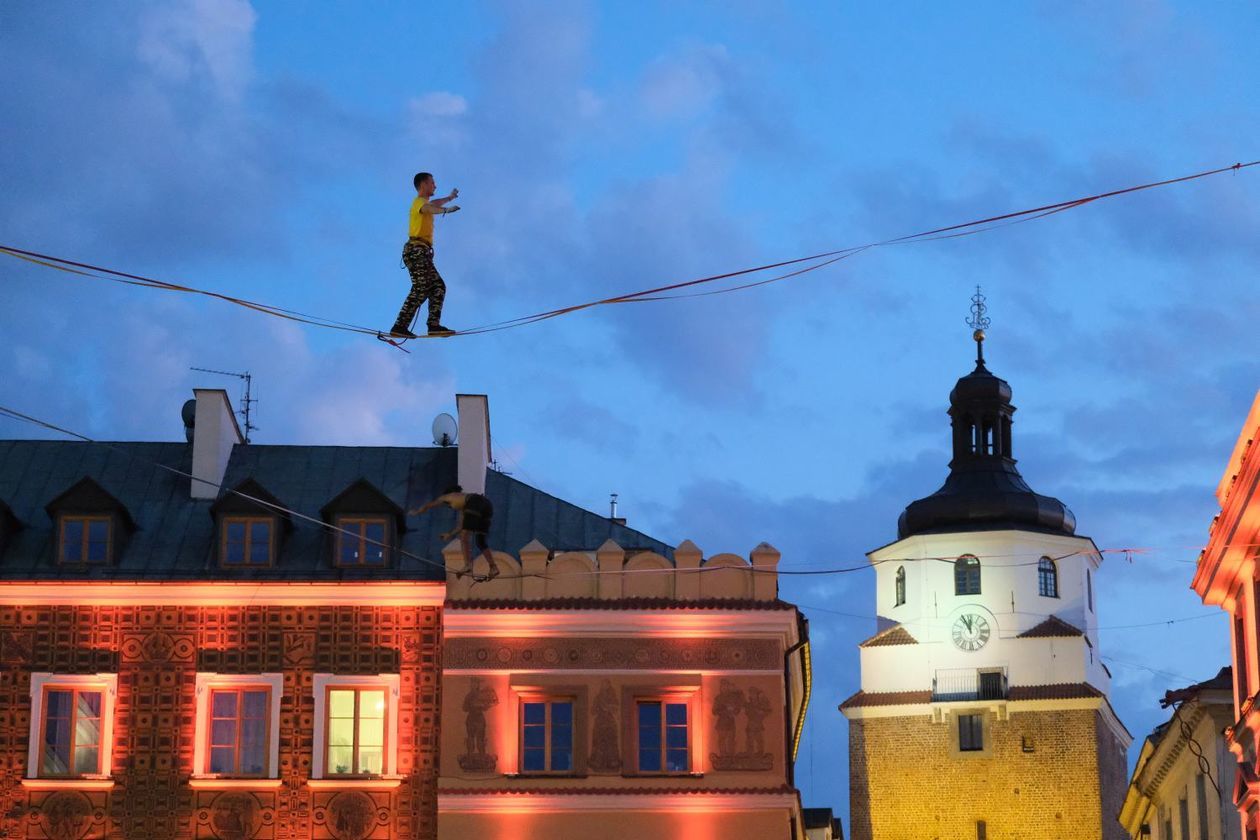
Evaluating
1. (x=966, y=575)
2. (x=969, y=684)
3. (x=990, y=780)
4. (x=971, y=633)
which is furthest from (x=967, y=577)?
(x=990, y=780)

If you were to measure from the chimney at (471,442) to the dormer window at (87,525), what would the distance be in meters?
6.31

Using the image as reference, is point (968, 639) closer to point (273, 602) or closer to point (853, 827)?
point (853, 827)

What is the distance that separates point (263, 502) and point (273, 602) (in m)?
1.87

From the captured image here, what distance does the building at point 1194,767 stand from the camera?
44406 mm

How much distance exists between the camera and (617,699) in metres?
45.1

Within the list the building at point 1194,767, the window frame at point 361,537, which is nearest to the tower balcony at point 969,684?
the building at point 1194,767

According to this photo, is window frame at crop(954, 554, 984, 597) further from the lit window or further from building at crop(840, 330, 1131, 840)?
the lit window

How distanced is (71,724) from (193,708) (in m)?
2.07

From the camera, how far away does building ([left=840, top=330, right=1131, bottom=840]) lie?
87812 mm

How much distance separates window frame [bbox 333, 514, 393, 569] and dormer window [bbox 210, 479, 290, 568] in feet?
3.36

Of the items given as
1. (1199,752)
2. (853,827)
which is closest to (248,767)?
(1199,752)

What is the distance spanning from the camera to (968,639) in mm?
90375

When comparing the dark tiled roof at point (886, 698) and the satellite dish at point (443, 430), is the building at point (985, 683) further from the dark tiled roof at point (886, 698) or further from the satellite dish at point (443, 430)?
the satellite dish at point (443, 430)

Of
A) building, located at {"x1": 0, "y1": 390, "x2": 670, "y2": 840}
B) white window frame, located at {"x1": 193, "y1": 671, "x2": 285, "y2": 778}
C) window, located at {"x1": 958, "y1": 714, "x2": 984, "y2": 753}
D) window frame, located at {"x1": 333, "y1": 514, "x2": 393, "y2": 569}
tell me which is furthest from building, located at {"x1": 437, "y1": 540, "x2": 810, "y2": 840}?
window, located at {"x1": 958, "y1": 714, "x2": 984, "y2": 753}
